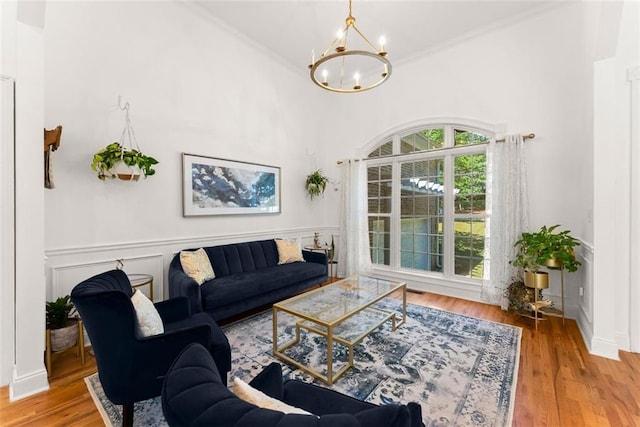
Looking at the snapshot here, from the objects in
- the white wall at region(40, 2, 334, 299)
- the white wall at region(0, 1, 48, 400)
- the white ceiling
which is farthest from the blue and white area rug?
the white ceiling

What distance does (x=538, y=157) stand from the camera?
3.49 m

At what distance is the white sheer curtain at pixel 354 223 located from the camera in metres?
5.00

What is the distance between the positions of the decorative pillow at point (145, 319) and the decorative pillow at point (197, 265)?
113cm

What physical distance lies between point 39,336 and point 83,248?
0.85m

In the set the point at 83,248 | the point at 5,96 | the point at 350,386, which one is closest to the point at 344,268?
the point at 350,386

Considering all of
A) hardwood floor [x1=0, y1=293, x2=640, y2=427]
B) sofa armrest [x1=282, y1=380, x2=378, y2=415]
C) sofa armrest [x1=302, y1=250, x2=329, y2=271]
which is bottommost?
hardwood floor [x1=0, y1=293, x2=640, y2=427]

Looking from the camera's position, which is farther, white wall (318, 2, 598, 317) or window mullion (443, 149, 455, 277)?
window mullion (443, 149, 455, 277)

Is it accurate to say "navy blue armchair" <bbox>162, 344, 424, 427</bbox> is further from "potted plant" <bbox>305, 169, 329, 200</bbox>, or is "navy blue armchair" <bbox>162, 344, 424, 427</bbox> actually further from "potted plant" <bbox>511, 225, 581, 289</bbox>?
"potted plant" <bbox>305, 169, 329, 200</bbox>

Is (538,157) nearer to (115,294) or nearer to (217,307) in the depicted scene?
(217,307)

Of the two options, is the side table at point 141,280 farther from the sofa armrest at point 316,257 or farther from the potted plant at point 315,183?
the potted plant at point 315,183

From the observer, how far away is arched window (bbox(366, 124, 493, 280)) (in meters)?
4.04

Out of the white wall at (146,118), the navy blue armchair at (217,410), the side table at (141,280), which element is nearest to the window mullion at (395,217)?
the white wall at (146,118)

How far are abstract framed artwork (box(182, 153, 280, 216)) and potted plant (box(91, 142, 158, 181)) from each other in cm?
70

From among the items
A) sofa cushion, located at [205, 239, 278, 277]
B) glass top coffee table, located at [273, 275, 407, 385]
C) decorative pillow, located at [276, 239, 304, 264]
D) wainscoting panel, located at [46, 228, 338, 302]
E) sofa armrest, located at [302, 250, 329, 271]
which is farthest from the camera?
sofa armrest, located at [302, 250, 329, 271]
